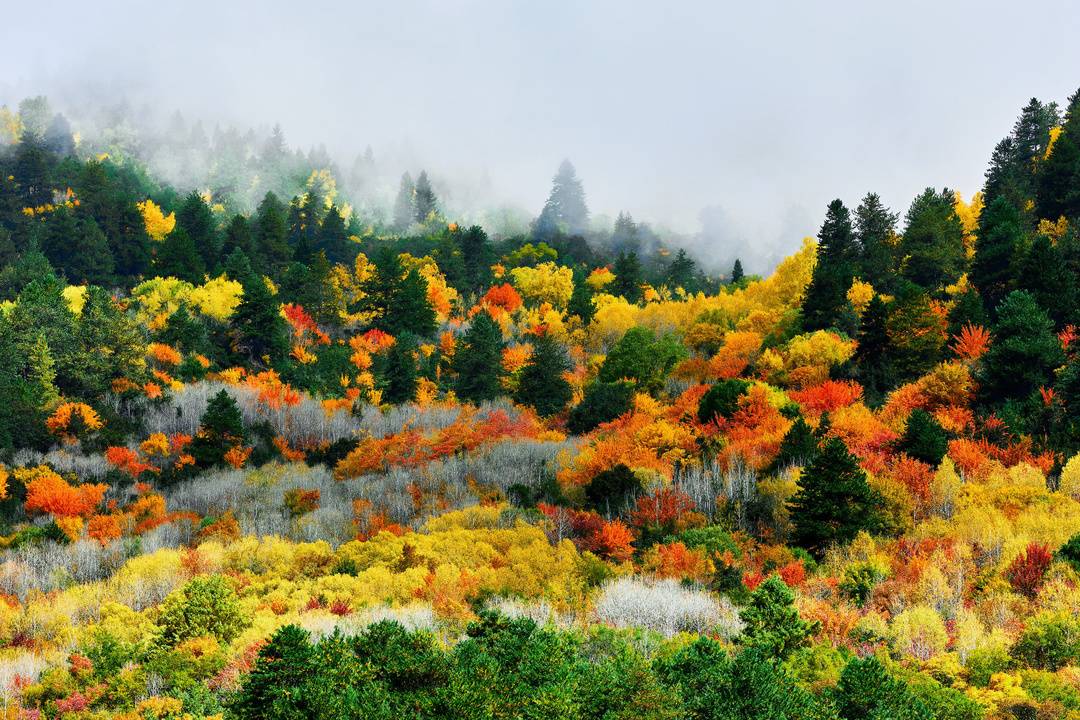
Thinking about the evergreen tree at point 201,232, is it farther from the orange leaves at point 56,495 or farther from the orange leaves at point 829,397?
the orange leaves at point 829,397

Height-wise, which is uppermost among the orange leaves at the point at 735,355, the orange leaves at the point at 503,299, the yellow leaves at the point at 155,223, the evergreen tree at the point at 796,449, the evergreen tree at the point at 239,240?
the yellow leaves at the point at 155,223

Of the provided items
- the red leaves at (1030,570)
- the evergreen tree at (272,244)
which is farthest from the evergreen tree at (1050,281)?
the evergreen tree at (272,244)

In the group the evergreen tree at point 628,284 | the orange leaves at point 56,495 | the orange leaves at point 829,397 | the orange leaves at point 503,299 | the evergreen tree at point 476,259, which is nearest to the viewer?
the orange leaves at point 56,495

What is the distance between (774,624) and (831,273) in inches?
1437

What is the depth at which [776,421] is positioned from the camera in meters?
34.7

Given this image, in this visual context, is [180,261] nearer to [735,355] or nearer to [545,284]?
[545,284]

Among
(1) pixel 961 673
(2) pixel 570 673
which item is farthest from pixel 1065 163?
(2) pixel 570 673

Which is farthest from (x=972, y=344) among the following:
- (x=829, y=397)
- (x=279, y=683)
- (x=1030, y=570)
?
(x=279, y=683)

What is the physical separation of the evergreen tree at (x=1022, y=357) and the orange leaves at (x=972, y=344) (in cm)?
382

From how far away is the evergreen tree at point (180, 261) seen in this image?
64.8m

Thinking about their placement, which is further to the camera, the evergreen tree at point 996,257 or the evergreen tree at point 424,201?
the evergreen tree at point 424,201

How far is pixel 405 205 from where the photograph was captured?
400ft

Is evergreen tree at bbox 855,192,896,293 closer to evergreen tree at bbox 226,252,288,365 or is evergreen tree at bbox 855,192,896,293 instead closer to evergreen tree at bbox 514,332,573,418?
evergreen tree at bbox 514,332,573,418

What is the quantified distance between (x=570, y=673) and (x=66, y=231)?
65939 mm
